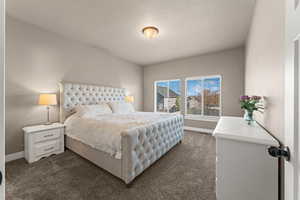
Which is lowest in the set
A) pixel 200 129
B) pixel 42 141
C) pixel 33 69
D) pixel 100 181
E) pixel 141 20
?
pixel 100 181

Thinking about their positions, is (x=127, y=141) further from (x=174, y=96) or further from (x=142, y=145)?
(x=174, y=96)

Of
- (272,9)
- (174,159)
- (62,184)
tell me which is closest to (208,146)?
(174,159)

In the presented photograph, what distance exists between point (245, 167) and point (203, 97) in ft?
11.5

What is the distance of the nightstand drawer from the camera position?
86.9 inches

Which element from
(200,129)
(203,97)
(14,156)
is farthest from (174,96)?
(14,156)

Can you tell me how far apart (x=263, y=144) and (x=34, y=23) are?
3992 millimetres

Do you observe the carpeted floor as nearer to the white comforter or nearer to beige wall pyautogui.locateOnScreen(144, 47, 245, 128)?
the white comforter

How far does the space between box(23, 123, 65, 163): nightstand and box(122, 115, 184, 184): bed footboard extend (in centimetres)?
177

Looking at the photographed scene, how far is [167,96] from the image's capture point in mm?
5086

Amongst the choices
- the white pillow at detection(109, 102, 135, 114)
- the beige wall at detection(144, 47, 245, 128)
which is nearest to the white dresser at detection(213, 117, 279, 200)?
the white pillow at detection(109, 102, 135, 114)

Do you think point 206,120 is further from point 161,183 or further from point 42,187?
point 42,187

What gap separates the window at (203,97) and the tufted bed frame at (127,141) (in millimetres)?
1601

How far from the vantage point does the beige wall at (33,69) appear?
7.36 feet

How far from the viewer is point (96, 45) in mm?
3477
